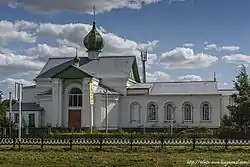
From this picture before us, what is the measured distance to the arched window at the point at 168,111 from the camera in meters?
58.5

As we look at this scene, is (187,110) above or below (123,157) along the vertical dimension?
above

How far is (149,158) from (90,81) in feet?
113

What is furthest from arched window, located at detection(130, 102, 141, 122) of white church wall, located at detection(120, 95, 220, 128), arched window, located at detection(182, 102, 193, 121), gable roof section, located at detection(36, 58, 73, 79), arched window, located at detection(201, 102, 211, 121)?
gable roof section, located at detection(36, 58, 73, 79)

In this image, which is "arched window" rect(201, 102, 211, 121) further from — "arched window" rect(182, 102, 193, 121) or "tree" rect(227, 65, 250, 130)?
"tree" rect(227, 65, 250, 130)

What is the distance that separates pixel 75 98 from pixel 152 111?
32.5 ft

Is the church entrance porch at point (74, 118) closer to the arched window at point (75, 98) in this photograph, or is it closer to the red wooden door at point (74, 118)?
the red wooden door at point (74, 118)

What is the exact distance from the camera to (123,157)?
957 inches

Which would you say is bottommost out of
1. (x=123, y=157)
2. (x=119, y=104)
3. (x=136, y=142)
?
(x=123, y=157)

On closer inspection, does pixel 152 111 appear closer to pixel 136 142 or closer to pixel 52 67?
pixel 52 67

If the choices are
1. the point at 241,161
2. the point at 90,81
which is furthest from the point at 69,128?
the point at 241,161

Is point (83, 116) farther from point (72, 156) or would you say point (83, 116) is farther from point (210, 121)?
point (72, 156)

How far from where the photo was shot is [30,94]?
2633 inches

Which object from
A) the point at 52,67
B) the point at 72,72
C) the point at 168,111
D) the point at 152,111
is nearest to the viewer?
the point at 72,72

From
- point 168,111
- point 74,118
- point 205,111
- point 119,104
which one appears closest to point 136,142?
point 74,118
